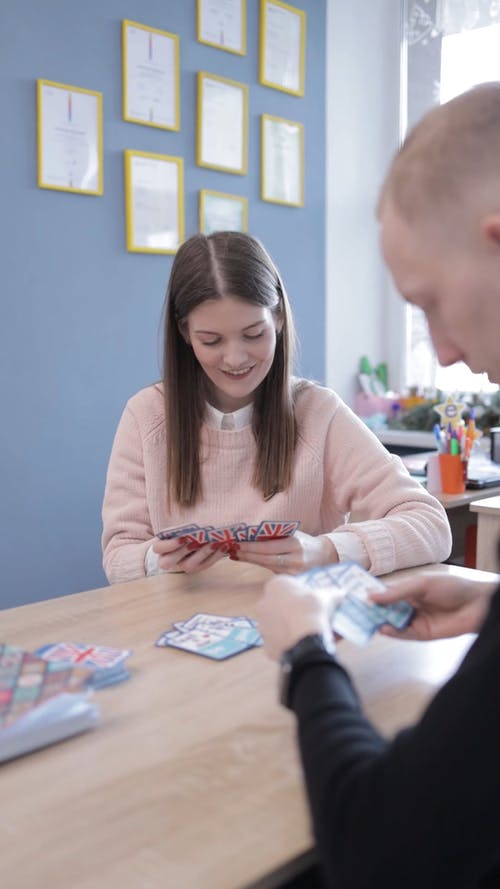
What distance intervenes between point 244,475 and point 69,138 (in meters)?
1.53

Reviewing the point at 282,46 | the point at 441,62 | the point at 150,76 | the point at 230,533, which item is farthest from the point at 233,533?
the point at 441,62

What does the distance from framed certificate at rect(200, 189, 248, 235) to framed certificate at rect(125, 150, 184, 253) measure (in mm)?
110

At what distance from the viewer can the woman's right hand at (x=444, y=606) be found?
1.15 metres

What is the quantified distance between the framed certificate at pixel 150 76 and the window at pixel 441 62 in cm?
165

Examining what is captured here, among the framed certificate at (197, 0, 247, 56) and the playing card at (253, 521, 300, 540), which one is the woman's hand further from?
the framed certificate at (197, 0, 247, 56)

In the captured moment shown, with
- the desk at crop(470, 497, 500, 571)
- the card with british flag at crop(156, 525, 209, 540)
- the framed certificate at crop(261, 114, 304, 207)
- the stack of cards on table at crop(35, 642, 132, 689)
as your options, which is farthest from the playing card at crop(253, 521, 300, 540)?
the framed certificate at crop(261, 114, 304, 207)

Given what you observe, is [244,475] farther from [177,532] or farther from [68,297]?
[68,297]

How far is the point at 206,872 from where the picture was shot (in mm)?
731

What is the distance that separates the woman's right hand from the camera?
1.15m

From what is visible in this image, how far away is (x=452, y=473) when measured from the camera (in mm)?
2801

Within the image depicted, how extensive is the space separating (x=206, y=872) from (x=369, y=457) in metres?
1.26

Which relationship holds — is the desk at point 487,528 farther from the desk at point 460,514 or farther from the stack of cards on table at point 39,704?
the stack of cards on table at point 39,704

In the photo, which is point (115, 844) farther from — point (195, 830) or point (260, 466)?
point (260, 466)

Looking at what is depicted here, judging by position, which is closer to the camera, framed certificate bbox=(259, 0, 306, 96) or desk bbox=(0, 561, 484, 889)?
desk bbox=(0, 561, 484, 889)
